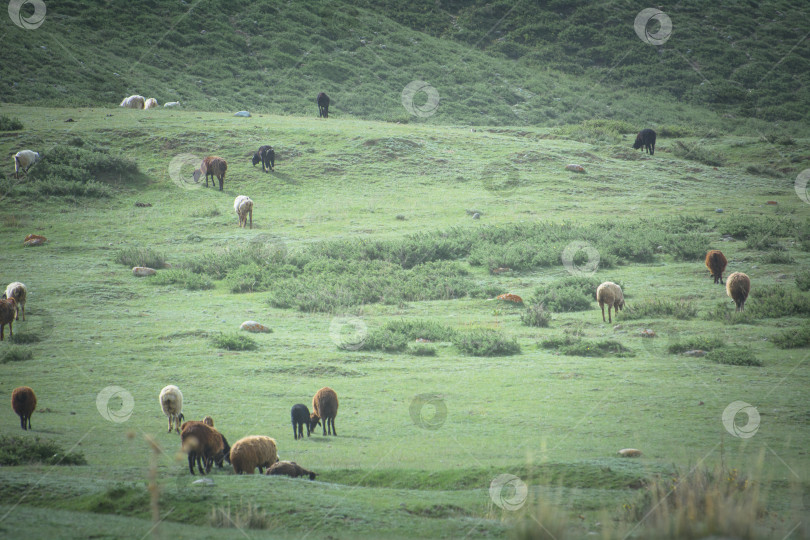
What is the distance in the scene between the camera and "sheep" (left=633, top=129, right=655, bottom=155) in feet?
134

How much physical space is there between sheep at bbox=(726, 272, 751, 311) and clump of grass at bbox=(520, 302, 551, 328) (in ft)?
15.6

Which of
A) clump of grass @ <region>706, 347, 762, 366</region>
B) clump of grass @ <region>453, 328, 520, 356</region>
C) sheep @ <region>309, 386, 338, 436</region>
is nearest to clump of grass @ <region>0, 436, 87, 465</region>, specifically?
sheep @ <region>309, 386, 338, 436</region>

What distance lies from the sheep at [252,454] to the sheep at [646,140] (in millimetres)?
36944

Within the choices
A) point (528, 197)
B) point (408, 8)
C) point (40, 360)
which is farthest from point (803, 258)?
point (408, 8)

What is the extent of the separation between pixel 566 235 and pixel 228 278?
41.3 feet

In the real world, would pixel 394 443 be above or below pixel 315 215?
below

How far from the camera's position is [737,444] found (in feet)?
31.3

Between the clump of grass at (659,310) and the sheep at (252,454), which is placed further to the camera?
the clump of grass at (659,310)

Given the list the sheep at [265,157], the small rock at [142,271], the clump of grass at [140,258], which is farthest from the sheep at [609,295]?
the sheep at [265,157]

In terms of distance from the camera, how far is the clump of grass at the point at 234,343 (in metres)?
15.8

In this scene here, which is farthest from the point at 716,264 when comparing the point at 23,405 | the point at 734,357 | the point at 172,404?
the point at 23,405

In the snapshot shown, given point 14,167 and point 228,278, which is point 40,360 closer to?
point 228,278

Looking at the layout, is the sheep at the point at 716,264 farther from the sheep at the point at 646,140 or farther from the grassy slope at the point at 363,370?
the sheep at the point at 646,140

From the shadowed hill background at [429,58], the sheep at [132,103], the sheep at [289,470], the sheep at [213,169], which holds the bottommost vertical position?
the sheep at [289,470]
